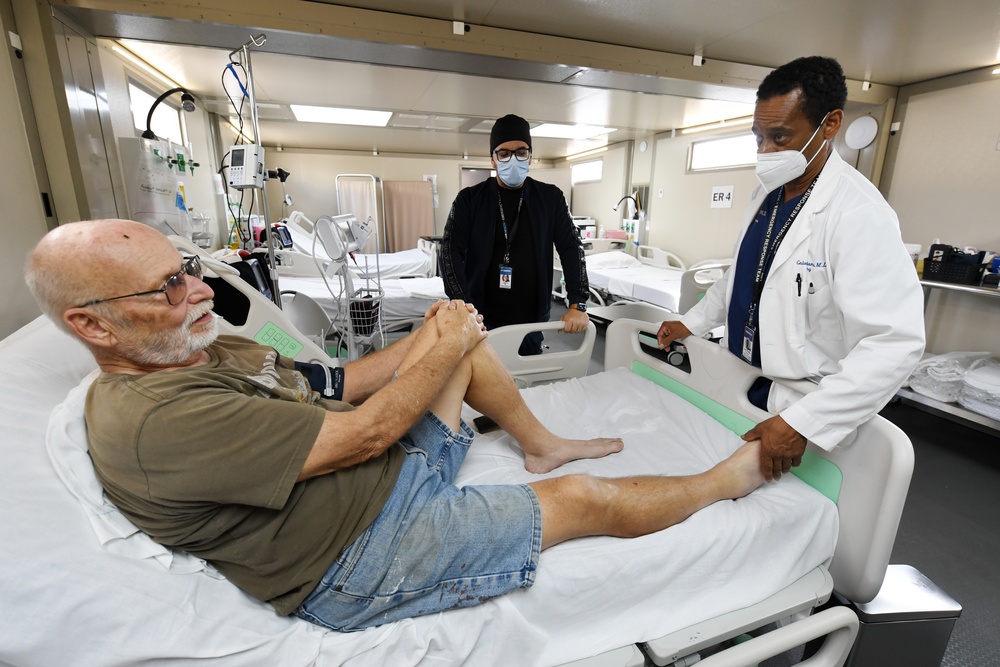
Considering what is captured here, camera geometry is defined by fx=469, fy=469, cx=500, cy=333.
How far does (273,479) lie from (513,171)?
1.79m

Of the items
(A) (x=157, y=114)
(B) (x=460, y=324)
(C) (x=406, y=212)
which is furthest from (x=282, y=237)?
(B) (x=460, y=324)

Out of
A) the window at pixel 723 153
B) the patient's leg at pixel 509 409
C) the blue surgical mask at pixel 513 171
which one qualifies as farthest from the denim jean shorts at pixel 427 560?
the window at pixel 723 153

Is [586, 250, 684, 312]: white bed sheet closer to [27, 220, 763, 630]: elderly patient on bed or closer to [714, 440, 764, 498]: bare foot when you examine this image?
[714, 440, 764, 498]: bare foot

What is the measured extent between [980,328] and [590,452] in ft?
12.0

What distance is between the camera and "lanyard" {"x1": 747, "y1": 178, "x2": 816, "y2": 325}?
1.41 metres

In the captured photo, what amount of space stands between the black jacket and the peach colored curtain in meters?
6.08

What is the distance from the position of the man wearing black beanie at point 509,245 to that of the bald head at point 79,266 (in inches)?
57.3

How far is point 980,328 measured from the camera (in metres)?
3.34

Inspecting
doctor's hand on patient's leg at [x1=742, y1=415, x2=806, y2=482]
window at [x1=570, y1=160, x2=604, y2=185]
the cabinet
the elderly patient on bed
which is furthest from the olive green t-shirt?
window at [x1=570, y1=160, x2=604, y2=185]

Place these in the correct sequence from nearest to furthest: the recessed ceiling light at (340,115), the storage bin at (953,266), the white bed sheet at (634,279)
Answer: the storage bin at (953,266) → the white bed sheet at (634,279) → the recessed ceiling light at (340,115)

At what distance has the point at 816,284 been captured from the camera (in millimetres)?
→ 1313

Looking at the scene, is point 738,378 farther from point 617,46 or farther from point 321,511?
point 617,46

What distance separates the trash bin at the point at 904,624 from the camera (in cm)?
123

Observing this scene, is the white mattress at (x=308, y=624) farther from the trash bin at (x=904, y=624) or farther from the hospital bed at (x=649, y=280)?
the hospital bed at (x=649, y=280)
